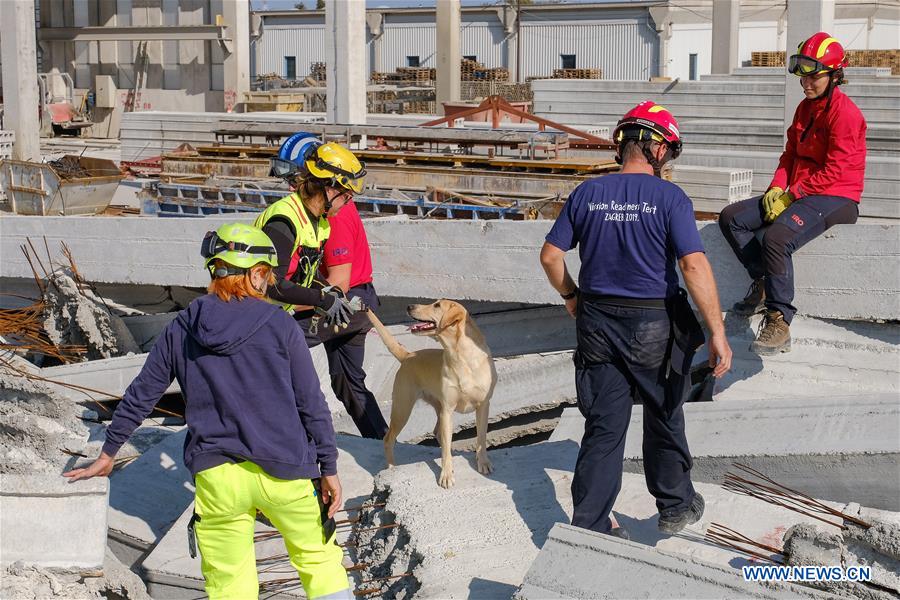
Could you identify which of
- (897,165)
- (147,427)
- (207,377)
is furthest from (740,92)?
(207,377)

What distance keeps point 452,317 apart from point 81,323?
3.88 meters

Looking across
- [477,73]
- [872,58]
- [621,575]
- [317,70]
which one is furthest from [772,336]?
[317,70]

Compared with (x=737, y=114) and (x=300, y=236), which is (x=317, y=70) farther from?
(x=300, y=236)

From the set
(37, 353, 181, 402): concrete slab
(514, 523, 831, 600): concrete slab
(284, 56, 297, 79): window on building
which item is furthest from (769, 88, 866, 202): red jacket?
(284, 56, 297, 79): window on building

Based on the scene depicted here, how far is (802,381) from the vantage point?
20.1 feet

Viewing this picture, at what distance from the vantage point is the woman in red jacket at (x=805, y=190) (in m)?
5.53

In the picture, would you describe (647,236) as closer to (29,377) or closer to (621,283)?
(621,283)

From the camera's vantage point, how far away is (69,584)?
406 cm

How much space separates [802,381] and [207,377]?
3878 millimetres

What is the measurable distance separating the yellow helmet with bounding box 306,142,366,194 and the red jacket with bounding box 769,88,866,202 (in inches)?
95.7

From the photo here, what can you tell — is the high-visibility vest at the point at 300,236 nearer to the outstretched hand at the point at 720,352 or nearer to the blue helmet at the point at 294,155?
the blue helmet at the point at 294,155

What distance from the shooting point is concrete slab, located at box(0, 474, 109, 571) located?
4.16 metres

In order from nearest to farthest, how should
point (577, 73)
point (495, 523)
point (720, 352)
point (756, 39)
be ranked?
point (720, 352), point (495, 523), point (577, 73), point (756, 39)

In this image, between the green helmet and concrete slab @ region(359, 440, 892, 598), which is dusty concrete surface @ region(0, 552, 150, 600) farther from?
the green helmet
